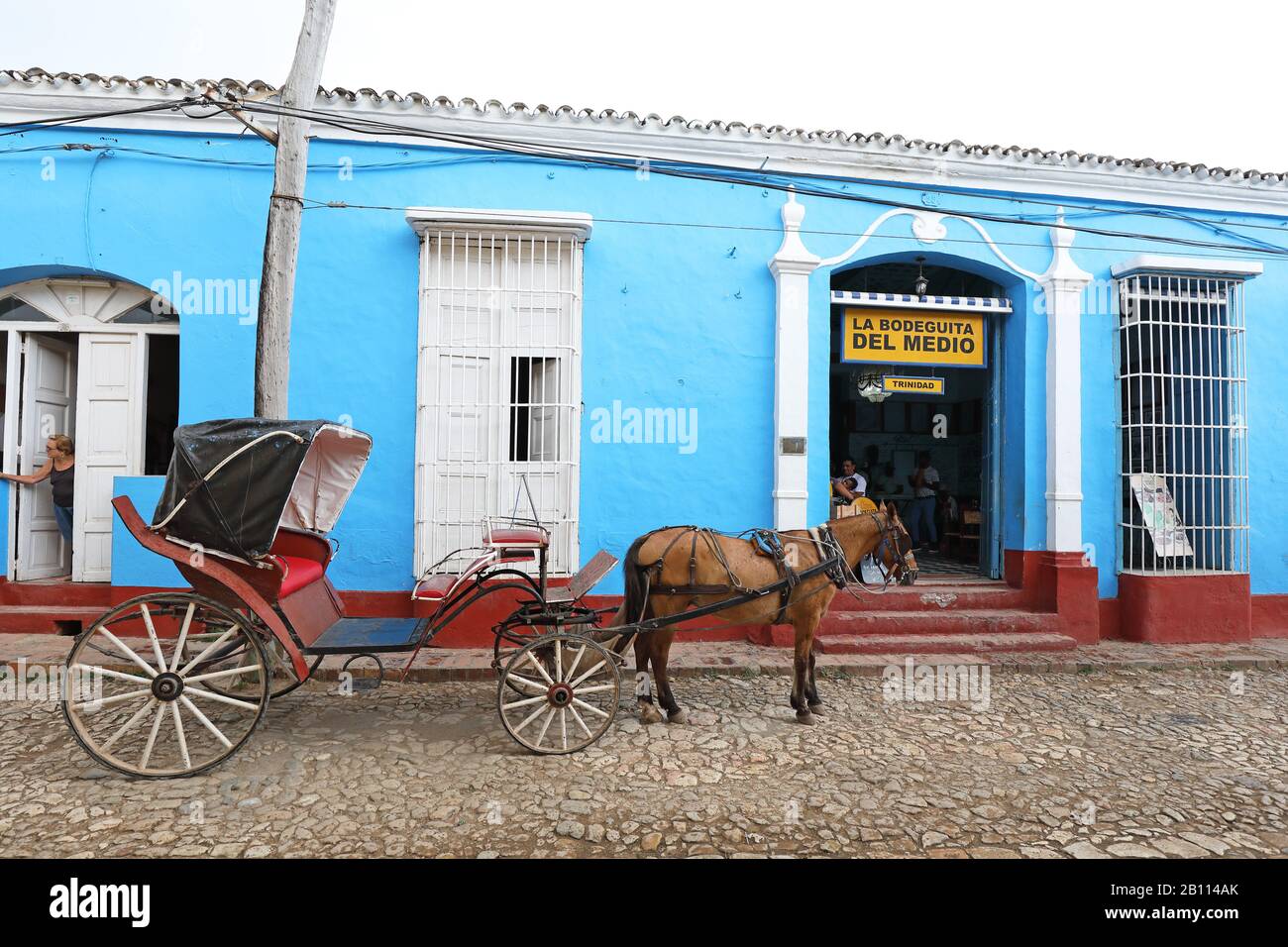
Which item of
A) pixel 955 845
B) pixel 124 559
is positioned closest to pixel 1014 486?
pixel 955 845

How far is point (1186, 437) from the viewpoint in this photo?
283 inches

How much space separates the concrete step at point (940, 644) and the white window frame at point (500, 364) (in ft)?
8.32

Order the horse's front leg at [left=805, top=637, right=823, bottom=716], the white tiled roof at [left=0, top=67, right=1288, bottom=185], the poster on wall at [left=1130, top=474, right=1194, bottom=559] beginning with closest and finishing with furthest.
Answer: the horse's front leg at [left=805, top=637, right=823, bottom=716] < the white tiled roof at [left=0, top=67, right=1288, bottom=185] < the poster on wall at [left=1130, top=474, right=1194, bottom=559]

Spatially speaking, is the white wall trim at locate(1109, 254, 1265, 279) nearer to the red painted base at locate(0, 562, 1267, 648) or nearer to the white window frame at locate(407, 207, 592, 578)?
the red painted base at locate(0, 562, 1267, 648)

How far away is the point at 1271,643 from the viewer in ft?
21.8

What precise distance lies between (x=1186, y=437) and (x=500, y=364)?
729 centimetres

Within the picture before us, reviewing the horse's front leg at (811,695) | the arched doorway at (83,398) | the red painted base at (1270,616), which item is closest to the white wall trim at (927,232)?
the horse's front leg at (811,695)

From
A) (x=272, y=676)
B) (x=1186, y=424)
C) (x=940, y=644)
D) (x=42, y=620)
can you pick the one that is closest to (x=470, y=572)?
(x=272, y=676)

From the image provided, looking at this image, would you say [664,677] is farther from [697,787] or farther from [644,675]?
[697,787]

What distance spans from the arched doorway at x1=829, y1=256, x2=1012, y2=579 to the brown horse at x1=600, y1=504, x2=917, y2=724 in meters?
2.98

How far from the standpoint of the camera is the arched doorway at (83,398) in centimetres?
625

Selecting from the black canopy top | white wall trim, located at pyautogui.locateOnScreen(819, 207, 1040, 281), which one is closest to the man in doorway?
white wall trim, located at pyautogui.locateOnScreen(819, 207, 1040, 281)

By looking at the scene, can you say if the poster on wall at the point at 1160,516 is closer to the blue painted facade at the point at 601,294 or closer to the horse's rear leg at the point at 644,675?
the blue painted facade at the point at 601,294

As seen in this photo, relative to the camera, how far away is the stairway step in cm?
624
